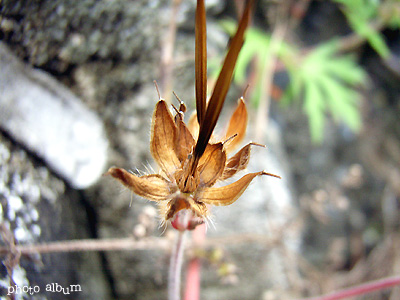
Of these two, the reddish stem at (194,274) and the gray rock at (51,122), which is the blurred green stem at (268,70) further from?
the gray rock at (51,122)

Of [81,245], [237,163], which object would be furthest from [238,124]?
[81,245]

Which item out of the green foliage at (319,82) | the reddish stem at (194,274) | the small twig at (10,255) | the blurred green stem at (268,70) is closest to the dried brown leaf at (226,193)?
the small twig at (10,255)

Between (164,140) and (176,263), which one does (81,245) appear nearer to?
(176,263)

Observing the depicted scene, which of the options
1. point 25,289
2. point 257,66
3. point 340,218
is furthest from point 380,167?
point 25,289

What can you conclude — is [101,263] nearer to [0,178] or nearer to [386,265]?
[0,178]

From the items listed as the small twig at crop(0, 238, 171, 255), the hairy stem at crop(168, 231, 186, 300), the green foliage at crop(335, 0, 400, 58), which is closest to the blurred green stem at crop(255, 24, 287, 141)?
the green foliage at crop(335, 0, 400, 58)

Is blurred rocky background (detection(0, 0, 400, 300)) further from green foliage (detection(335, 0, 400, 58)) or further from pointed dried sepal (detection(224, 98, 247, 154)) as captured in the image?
pointed dried sepal (detection(224, 98, 247, 154))

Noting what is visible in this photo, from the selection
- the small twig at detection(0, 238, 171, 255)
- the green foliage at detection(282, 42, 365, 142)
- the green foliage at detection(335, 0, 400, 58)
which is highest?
the green foliage at detection(335, 0, 400, 58)
